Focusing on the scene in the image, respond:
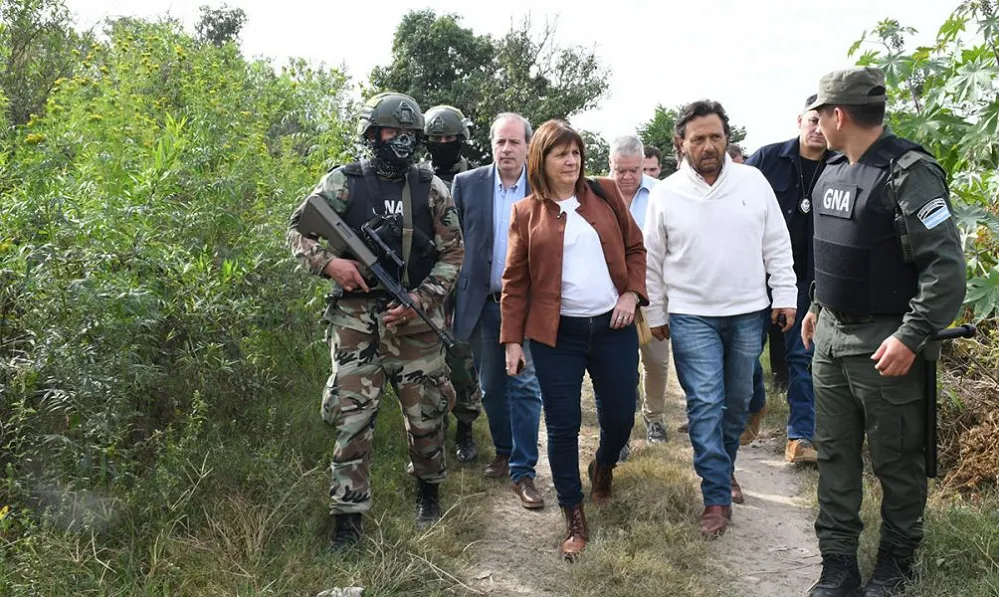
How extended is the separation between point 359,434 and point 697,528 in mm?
1654

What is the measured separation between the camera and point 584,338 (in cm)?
353

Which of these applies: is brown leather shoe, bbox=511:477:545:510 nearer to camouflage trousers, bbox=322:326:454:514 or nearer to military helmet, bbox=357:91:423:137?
camouflage trousers, bbox=322:326:454:514

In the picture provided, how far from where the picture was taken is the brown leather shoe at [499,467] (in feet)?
15.0

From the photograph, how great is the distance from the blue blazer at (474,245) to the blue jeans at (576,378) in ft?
2.55

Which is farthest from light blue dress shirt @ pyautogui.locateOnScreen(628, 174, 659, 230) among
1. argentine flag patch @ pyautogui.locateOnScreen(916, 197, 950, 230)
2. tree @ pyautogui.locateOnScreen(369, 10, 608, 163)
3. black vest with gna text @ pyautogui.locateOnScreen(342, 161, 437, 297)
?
tree @ pyautogui.locateOnScreen(369, 10, 608, 163)

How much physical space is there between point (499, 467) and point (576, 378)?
1229 millimetres

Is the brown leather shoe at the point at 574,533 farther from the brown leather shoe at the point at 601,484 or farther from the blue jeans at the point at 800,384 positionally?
the blue jeans at the point at 800,384

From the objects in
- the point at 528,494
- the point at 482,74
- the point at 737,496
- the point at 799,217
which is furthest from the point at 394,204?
the point at 482,74

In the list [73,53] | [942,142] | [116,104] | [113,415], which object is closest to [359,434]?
[113,415]

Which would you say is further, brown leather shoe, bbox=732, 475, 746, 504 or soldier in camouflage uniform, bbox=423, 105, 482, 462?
soldier in camouflage uniform, bbox=423, 105, 482, 462

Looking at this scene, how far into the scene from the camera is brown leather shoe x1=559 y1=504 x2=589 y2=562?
3.55 m

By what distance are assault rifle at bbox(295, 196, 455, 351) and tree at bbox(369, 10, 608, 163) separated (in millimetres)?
23984

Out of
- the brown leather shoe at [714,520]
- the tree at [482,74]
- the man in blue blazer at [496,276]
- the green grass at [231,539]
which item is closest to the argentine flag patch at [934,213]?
the brown leather shoe at [714,520]

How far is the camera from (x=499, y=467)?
15.0ft
